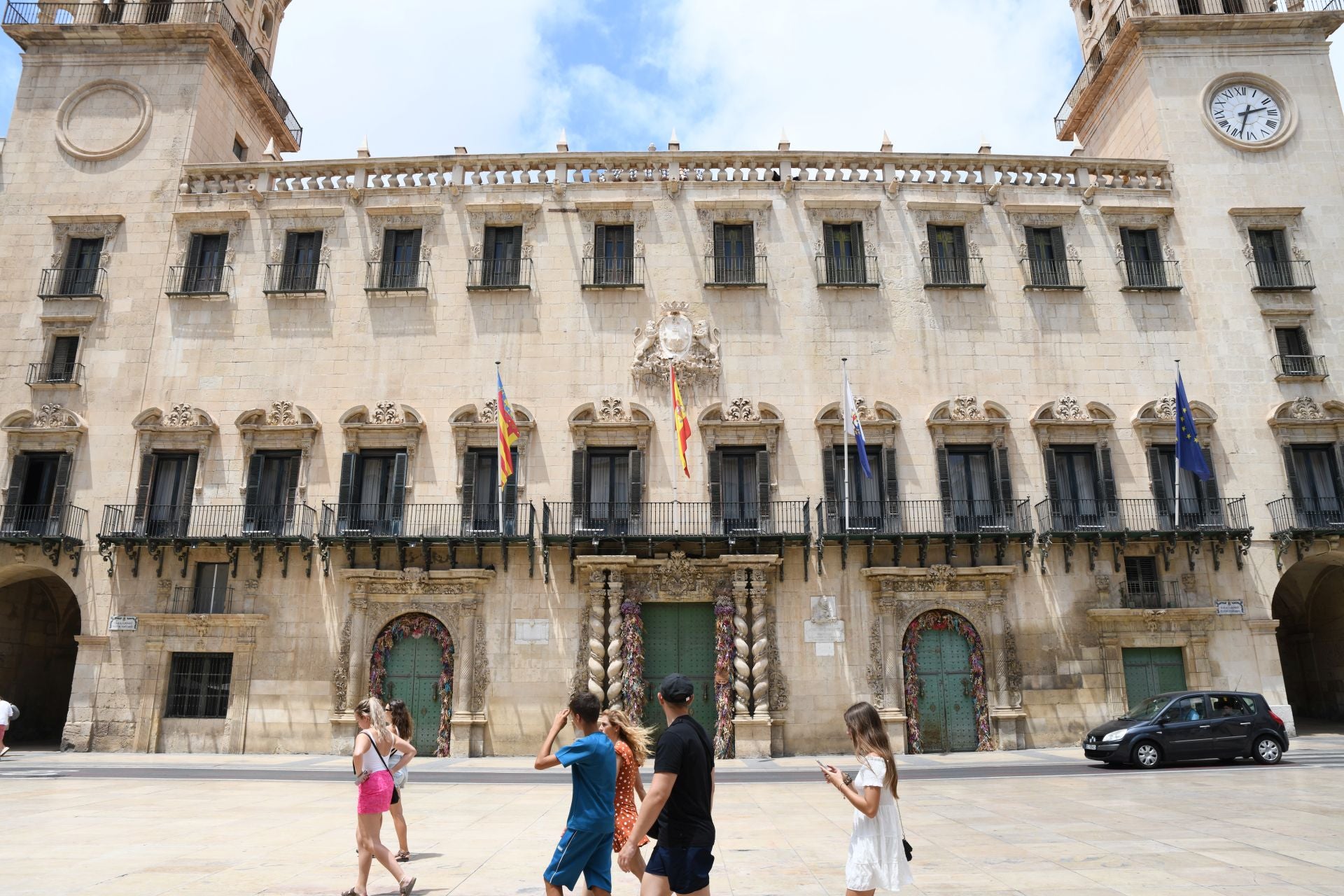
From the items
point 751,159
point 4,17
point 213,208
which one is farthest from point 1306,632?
point 4,17

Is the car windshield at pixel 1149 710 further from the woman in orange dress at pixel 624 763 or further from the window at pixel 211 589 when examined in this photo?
the window at pixel 211 589

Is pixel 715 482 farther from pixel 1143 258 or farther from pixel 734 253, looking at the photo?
pixel 1143 258

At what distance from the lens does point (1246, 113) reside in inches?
1054

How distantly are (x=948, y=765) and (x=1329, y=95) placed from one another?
78.9 ft

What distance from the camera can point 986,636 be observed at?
22562 millimetres

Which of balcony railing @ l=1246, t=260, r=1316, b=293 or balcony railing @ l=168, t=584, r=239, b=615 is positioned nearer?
balcony railing @ l=168, t=584, r=239, b=615

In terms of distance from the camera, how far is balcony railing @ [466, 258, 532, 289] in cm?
2508

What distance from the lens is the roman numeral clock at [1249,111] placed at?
26.5 metres

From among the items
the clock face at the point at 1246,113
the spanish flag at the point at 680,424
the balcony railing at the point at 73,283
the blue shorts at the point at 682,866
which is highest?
the clock face at the point at 1246,113

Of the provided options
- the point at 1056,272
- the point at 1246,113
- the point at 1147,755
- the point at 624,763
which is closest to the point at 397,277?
the point at 1056,272

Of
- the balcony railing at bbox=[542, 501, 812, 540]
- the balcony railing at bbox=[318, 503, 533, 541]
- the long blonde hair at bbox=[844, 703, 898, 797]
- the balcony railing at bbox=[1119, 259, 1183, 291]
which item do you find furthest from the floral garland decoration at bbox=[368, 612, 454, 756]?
the balcony railing at bbox=[1119, 259, 1183, 291]

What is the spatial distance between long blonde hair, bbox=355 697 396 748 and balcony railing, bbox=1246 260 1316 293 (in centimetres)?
2662

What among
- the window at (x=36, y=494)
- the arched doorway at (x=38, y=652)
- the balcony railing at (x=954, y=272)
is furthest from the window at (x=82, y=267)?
the balcony railing at (x=954, y=272)

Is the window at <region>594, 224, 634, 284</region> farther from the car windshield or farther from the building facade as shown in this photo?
the car windshield
